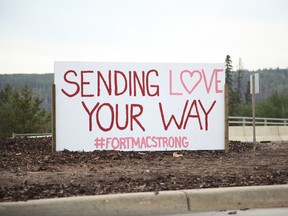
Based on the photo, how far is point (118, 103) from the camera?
10852mm

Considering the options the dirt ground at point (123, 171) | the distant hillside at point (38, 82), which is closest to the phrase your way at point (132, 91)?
the dirt ground at point (123, 171)

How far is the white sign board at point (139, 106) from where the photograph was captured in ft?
34.9

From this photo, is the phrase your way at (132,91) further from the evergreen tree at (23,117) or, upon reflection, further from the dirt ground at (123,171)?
the evergreen tree at (23,117)

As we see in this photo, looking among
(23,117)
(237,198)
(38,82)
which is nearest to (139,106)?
(237,198)

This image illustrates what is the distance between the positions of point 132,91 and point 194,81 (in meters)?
1.45

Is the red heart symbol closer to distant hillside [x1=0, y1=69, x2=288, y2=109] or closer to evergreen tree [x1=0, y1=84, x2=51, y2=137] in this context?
evergreen tree [x1=0, y1=84, x2=51, y2=137]

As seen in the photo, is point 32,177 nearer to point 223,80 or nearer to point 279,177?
point 279,177

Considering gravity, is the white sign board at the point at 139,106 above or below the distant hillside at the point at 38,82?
below

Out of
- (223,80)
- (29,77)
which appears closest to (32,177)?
(223,80)

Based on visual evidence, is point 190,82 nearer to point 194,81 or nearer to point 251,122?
point 194,81

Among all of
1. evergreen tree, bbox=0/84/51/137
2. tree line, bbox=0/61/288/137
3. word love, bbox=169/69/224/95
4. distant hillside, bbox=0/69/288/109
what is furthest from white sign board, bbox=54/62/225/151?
distant hillside, bbox=0/69/288/109

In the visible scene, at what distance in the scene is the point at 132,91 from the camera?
10930mm

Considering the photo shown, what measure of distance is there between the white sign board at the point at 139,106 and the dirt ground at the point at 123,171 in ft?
1.07

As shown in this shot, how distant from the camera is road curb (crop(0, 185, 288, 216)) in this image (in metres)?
5.48
